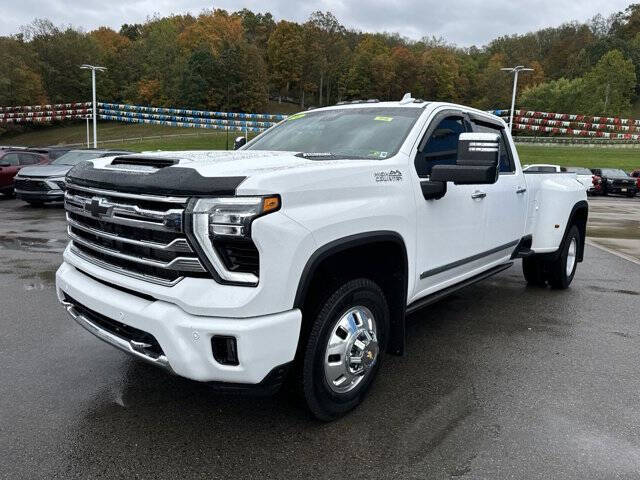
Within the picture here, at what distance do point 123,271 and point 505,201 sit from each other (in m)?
3.31

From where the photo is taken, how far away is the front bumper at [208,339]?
2.39m

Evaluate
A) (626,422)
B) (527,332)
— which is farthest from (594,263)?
(626,422)

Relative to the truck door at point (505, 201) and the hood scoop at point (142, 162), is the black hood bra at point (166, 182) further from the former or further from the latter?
the truck door at point (505, 201)

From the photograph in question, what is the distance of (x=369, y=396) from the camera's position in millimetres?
3416

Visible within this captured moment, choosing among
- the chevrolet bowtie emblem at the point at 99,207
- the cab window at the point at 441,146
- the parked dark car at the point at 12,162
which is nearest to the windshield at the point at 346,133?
the cab window at the point at 441,146

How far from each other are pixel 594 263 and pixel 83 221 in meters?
7.68

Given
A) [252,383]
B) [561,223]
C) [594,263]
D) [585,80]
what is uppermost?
[585,80]

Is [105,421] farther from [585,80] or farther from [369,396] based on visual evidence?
[585,80]

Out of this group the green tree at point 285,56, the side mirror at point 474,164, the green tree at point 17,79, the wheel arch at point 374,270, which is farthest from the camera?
the green tree at point 285,56

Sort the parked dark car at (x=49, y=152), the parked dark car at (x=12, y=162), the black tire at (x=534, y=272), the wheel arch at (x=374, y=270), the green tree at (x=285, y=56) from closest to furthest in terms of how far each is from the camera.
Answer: the wheel arch at (x=374, y=270)
the black tire at (x=534, y=272)
the parked dark car at (x=12, y=162)
the parked dark car at (x=49, y=152)
the green tree at (x=285, y=56)

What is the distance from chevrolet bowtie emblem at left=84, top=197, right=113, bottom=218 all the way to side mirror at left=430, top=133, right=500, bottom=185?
6.21ft

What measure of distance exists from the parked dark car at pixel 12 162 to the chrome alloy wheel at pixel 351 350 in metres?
15.8

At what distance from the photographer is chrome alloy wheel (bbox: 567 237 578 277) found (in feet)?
20.7

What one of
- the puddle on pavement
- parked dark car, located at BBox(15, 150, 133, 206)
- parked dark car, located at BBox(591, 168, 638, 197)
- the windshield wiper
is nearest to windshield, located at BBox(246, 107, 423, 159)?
the windshield wiper
